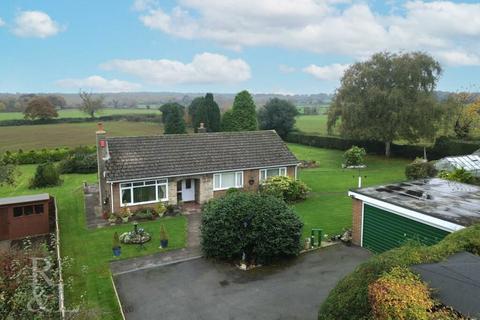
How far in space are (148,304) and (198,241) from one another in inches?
235

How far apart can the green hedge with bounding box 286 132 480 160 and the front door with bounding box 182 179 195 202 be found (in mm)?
27757

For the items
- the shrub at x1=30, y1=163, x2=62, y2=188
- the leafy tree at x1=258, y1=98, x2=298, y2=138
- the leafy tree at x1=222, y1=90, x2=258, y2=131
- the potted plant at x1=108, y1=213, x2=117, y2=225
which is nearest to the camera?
the potted plant at x1=108, y1=213, x2=117, y2=225

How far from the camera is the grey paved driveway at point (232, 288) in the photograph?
12.7 m

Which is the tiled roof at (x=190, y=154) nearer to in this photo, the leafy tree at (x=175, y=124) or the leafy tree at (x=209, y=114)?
the leafy tree at (x=175, y=124)

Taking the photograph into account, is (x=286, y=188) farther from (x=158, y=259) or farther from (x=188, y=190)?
(x=158, y=259)

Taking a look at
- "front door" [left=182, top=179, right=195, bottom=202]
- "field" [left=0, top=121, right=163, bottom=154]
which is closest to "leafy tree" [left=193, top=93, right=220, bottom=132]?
"field" [left=0, top=121, right=163, bottom=154]

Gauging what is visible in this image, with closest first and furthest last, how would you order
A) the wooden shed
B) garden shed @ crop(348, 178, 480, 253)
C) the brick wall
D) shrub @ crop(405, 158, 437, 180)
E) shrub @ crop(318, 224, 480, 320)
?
shrub @ crop(318, 224, 480, 320), garden shed @ crop(348, 178, 480, 253), the brick wall, the wooden shed, shrub @ crop(405, 158, 437, 180)

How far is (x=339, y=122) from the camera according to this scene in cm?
4472

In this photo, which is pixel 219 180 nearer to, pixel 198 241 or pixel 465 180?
pixel 198 241

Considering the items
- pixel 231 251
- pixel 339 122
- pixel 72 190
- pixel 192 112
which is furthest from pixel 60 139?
pixel 231 251

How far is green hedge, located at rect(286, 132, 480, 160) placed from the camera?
3903 cm

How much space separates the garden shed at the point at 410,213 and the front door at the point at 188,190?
37.9 feet

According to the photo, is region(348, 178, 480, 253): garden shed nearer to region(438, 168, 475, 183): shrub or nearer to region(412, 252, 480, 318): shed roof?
region(412, 252, 480, 318): shed roof

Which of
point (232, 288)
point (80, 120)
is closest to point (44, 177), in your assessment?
point (232, 288)
